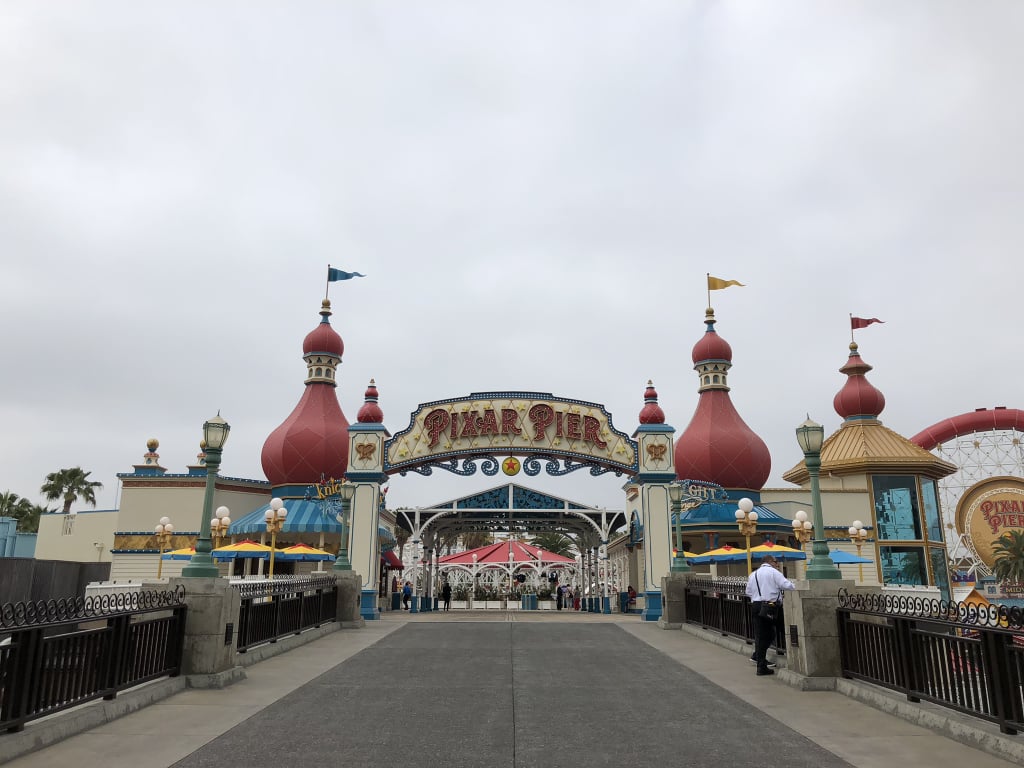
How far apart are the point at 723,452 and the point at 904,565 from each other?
9.72 meters

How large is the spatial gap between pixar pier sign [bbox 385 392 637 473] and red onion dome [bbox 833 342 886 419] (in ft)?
61.7

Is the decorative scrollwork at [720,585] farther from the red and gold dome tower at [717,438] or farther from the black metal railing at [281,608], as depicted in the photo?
the red and gold dome tower at [717,438]

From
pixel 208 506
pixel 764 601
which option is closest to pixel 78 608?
pixel 208 506

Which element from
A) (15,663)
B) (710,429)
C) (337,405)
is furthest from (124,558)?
(15,663)

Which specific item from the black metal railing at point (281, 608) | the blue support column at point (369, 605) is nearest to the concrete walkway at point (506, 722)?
the black metal railing at point (281, 608)

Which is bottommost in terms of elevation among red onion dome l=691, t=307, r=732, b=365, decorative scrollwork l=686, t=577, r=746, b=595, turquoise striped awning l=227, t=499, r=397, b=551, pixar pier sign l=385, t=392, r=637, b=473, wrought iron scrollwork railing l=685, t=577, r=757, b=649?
wrought iron scrollwork railing l=685, t=577, r=757, b=649

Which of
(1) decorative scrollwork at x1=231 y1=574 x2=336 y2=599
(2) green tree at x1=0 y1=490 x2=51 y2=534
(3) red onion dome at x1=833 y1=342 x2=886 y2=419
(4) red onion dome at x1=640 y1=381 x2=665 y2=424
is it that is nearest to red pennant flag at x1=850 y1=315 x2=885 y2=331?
(3) red onion dome at x1=833 y1=342 x2=886 y2=419

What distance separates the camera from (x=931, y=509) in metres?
36.7

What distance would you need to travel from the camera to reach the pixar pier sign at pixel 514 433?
26.7 meters

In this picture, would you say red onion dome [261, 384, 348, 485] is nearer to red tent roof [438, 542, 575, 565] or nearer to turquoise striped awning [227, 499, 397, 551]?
turquoise striped awning [227, 499, 397, 551]

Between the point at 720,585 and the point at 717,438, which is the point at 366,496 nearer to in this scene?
the point at 720,585

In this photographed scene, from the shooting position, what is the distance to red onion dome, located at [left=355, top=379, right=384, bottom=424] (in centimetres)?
3042

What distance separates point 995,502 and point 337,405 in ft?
133

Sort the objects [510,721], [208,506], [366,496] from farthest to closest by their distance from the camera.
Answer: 1. [366,496]
2. [208,506]
3. [510,721]
